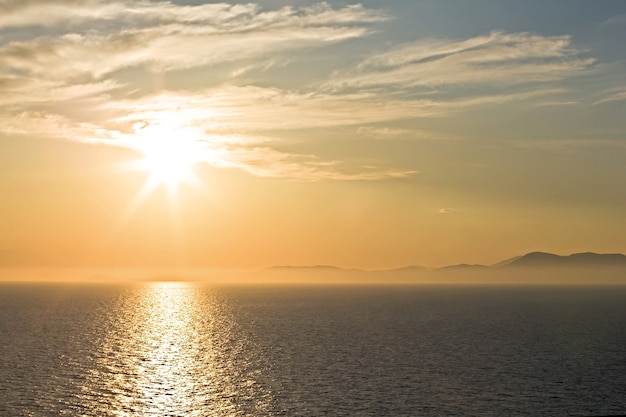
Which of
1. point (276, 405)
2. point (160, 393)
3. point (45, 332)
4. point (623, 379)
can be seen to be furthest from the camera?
point (45, 332)

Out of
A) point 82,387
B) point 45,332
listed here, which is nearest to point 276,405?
point 82,387

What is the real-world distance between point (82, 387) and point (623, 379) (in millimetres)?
73283

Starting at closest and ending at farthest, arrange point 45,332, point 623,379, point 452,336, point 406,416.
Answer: point 406,416 → point 623,379 → point 452,336 → point 45,332

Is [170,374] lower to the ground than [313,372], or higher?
higher

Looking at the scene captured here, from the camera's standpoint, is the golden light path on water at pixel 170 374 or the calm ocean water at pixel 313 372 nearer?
the calm ocean water at pixel 313 372

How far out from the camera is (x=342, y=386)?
85.1 metres

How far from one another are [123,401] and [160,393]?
6555mm

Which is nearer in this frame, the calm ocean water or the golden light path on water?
the calm ocean water

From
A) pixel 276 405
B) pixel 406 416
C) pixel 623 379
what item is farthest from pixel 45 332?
pixel 623 379

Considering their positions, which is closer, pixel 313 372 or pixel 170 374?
pixel 170 374

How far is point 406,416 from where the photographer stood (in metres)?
68.1

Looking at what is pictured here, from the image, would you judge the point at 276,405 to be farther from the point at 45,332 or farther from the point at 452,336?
the point at 45,332

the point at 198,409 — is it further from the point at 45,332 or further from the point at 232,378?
the point at 45,332

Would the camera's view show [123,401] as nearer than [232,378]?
Yes
